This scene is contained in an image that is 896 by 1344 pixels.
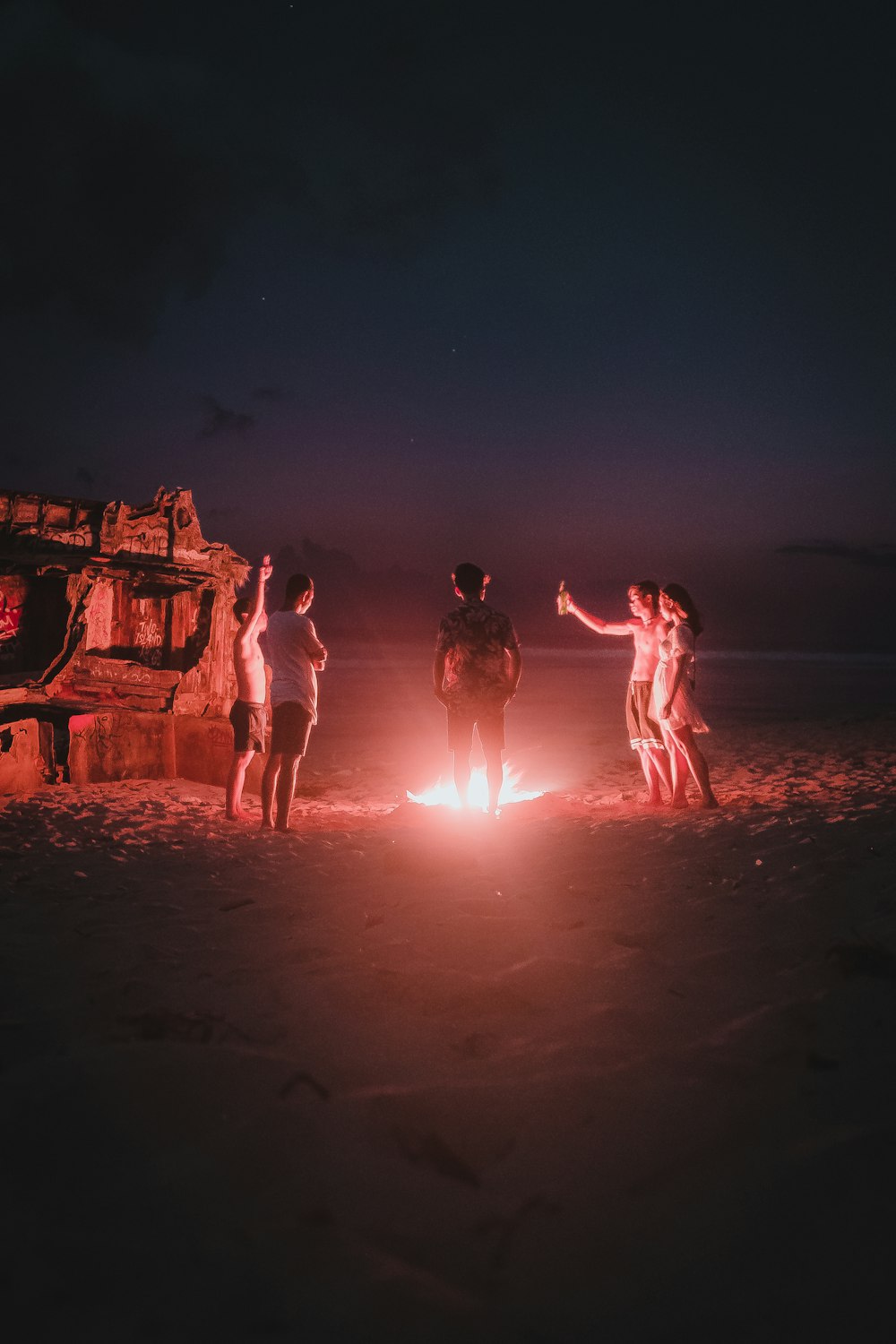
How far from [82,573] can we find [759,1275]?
903cm

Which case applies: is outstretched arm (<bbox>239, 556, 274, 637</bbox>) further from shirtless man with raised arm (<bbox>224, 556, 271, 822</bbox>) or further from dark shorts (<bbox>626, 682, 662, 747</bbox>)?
dark shorts (<bbox>626, 682, 662, 747</bbox>)

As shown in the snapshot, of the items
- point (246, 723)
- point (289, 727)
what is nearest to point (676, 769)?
point (289, 727)

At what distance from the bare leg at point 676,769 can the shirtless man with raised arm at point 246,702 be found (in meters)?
3.85

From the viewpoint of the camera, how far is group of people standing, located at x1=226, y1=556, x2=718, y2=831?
5844mm

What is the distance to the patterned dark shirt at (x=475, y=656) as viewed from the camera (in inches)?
233

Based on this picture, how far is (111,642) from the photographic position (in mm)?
8930

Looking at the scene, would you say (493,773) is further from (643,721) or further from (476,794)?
(643,721)

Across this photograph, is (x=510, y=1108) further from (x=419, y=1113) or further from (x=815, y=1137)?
(x=815, y=1137)

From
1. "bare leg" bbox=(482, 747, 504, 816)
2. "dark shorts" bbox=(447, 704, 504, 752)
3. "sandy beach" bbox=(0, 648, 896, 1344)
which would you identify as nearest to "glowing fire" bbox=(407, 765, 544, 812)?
"bare leg" bbox=(482, 747, 504, 816)

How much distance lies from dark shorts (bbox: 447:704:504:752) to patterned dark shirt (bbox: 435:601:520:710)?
6 centimetres

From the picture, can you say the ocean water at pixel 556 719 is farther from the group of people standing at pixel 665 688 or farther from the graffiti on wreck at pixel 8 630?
the graffiti on wreck at pixel 8 630

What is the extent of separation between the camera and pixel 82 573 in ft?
28.0

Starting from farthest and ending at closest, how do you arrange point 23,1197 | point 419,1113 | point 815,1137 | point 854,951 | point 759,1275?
1. point 854,951
2. point 419,1113
3. point 815,1137
4. point 23,1197
5. point 759,1275

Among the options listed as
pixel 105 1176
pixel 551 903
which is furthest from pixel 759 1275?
pixel 551 903
